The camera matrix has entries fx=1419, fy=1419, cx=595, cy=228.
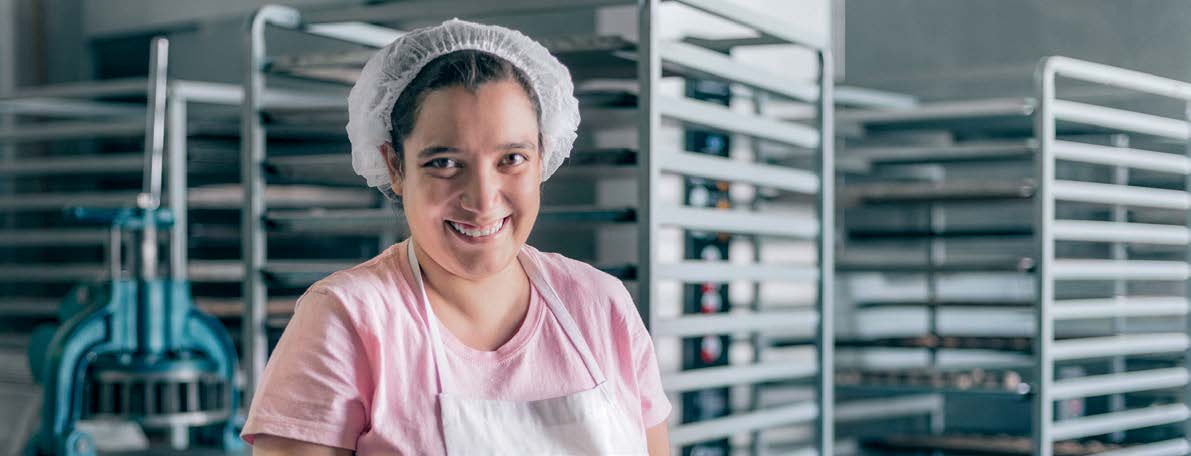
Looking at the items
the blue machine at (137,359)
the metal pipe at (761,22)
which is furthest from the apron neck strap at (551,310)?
the blue machine at (137,359)

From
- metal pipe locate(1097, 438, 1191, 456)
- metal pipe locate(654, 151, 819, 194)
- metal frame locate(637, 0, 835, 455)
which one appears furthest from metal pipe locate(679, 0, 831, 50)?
metal pipe locate(1097, 438, 1191, 456)

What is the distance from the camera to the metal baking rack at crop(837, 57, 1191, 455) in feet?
11.6

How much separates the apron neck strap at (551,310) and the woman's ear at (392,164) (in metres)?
0.07

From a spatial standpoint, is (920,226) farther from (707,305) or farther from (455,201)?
(455,201)

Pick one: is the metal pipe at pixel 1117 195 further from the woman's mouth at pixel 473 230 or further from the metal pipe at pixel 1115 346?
the woman's mouth at pixel 473 230

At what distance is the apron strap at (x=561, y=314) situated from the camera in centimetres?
161

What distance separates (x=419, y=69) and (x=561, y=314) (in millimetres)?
325

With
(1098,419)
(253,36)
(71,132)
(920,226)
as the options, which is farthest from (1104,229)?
(71,132)

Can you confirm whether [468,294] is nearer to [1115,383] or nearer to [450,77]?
[450,77]

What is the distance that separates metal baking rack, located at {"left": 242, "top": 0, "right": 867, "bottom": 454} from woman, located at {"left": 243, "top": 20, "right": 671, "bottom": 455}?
783mm

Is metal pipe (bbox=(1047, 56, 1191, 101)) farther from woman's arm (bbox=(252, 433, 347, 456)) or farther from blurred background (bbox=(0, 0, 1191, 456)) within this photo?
woman's arm (bbox=(252, 433, 347, 456))

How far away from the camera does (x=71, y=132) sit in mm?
4496

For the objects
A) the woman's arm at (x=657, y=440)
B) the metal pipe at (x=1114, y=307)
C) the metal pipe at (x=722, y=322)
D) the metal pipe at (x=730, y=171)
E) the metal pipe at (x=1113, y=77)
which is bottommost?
the woman's arm at (x=657, y=440)

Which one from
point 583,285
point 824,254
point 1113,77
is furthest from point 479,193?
point 1113,77
